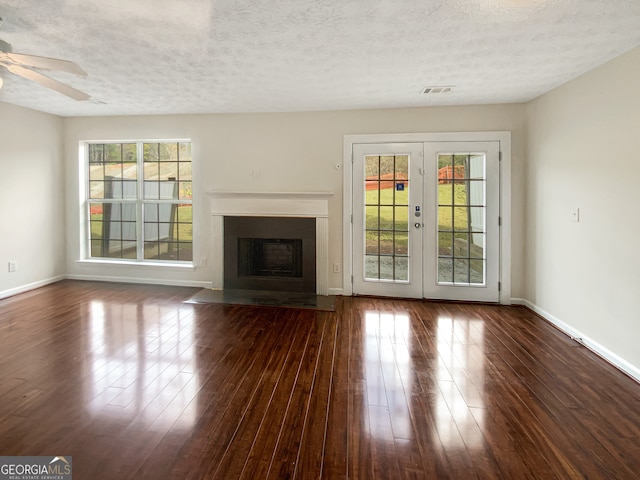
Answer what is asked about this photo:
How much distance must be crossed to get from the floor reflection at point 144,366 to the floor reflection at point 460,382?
149cm

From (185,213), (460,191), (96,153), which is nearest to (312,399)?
(460,191)

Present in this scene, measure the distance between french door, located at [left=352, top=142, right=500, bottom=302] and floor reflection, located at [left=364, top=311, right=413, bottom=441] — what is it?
0.86 m

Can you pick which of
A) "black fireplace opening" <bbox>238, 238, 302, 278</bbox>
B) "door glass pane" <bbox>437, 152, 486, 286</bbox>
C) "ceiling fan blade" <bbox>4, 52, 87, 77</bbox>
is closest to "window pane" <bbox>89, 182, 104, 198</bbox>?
"black fireplace opening" <bbox>238, 238, 302, 278</bbox>

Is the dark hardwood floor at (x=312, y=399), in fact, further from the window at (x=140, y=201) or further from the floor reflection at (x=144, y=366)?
the window at (x=140, y=201)

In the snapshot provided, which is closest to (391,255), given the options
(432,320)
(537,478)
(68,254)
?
(432,320)

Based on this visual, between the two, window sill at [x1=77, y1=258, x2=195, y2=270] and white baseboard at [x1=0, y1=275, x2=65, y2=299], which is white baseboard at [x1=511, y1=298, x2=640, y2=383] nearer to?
window sill at [x1=77, y1=258, x2=195, y2=270]

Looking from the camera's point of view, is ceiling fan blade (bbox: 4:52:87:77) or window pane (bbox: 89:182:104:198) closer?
ceiling fan blade (bbox: 4:52:87:77)

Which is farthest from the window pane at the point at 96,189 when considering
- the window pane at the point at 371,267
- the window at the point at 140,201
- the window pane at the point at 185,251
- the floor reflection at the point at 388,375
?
the floor reflection at the point at 388,375

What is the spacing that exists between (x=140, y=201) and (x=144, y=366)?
3330mm

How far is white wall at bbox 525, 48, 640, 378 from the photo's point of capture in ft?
8.65

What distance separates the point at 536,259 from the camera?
4.00m

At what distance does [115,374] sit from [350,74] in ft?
10.4

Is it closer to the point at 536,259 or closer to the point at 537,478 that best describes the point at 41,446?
the point at 537,478

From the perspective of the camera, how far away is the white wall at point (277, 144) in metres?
4.26
